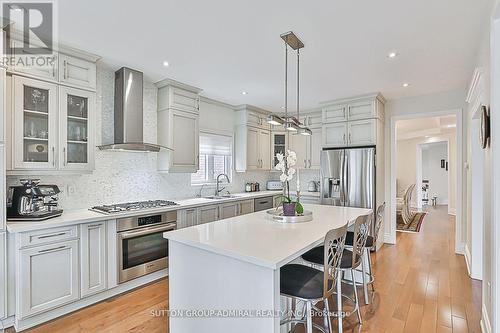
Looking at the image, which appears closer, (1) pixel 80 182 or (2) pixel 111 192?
(1) pixel 80 182

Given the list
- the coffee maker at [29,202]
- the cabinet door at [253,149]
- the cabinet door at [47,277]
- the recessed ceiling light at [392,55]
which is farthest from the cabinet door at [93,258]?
the recessed ceiling light at [392,55]

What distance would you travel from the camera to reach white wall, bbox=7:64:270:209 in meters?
3.03

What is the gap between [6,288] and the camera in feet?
7.34

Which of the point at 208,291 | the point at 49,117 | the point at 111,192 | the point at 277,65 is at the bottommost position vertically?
the point at 208,291

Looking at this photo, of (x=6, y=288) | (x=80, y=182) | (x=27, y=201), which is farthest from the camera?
(x=80, y=182)

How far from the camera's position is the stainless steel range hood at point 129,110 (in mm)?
3215

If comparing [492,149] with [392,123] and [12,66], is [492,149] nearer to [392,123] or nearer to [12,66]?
[392,123]

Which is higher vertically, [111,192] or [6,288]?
[111,192]

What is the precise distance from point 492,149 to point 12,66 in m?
4.05

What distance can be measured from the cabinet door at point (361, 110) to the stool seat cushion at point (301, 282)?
3.25 m

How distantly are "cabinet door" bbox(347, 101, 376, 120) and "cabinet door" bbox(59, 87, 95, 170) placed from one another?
3927 millimetres

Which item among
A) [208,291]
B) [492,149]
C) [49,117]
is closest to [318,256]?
[208,291]

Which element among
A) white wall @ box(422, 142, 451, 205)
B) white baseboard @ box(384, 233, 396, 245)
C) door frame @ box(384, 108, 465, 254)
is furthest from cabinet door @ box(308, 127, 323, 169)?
white wall @ box(422, 142, 451, 205)

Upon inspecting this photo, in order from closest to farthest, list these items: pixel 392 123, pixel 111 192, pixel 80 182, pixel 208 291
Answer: pixel 208 291 → pixel 80 182 → pixel 111 192 → pixel 392 123
